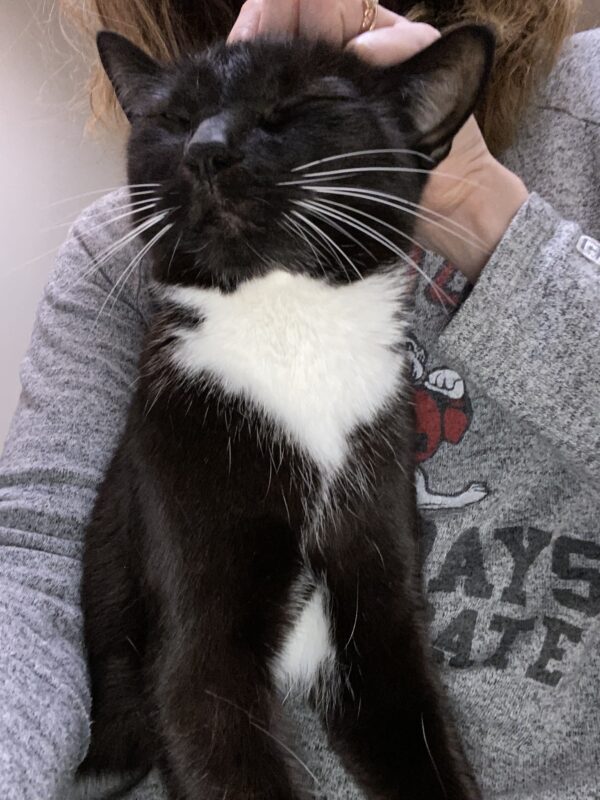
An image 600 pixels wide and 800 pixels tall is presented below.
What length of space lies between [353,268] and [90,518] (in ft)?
1.55

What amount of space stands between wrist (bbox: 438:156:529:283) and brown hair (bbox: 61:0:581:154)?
0.18 metres

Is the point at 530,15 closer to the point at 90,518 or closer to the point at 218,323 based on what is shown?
the point at 218,323

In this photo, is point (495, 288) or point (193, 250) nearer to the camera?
point (193, 250)

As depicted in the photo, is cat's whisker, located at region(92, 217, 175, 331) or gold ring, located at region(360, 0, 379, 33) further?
gold ring, located at region(360, 0, 379, 33)

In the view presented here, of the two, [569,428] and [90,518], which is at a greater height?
[569,428]

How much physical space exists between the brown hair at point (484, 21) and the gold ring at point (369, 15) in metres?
0.18

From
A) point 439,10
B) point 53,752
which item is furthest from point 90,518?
point 439,10

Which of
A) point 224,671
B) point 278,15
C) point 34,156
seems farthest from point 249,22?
point 34,156

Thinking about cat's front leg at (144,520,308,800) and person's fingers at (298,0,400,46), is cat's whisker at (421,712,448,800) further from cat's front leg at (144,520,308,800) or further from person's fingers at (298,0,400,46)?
person's fingers at (298,0,400,46)

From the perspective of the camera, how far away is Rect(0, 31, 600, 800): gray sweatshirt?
812mm

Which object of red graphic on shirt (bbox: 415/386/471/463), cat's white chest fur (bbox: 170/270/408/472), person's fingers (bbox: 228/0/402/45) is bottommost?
red graphic on shirt (bbox: 415/386/471/463)

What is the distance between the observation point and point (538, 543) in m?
0.92

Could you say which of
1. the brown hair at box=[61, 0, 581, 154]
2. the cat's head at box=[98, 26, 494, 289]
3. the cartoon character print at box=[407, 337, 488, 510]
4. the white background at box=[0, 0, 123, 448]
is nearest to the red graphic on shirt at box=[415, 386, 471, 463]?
the cartoon character print at box=[407, 337, 488, 510]

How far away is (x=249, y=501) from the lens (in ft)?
2.52
